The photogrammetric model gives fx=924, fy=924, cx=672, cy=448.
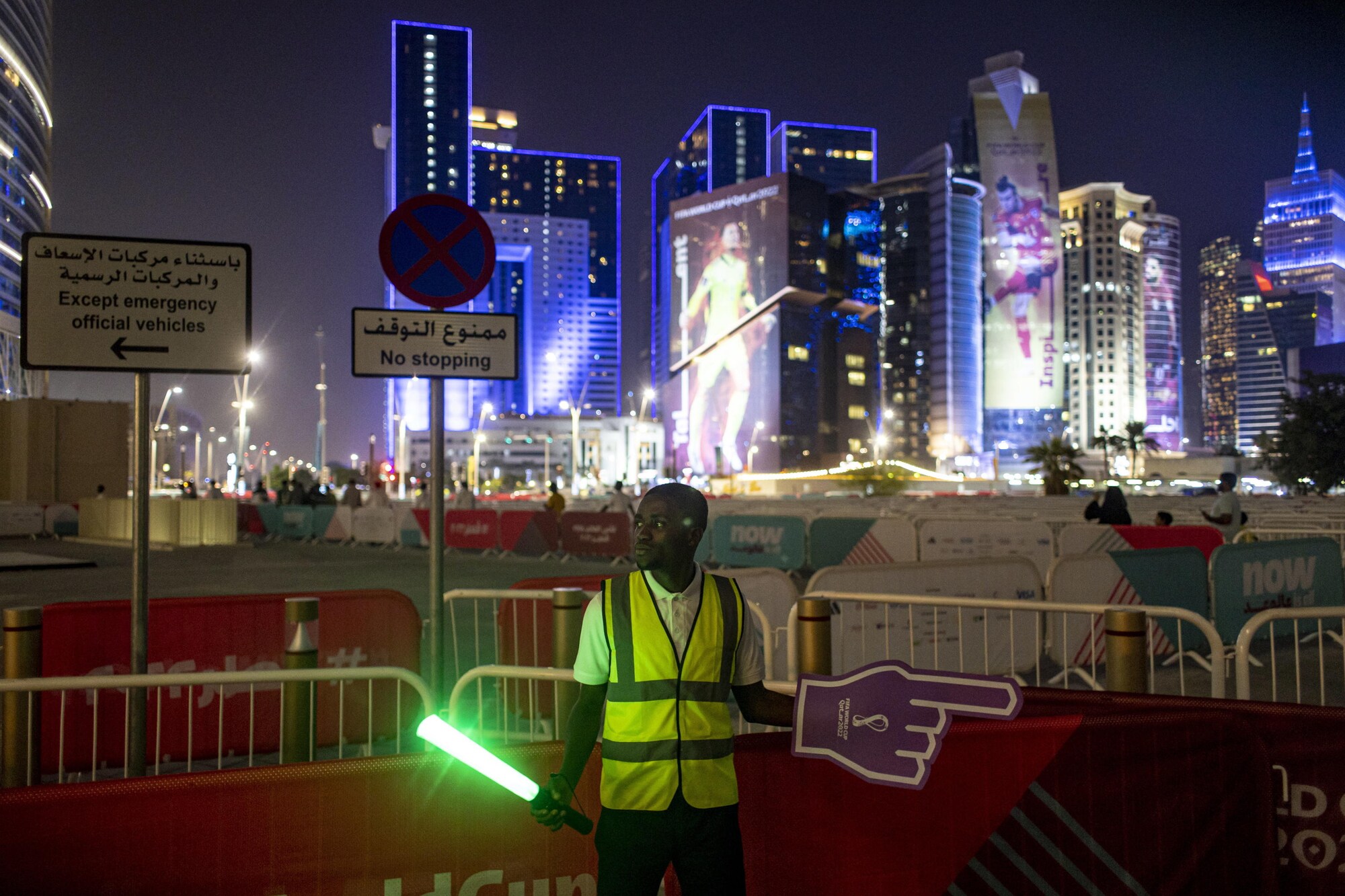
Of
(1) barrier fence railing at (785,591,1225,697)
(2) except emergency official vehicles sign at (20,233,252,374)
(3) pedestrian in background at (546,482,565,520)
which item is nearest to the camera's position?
(2) except emergency official vehicles sign at (20,233,252,374)

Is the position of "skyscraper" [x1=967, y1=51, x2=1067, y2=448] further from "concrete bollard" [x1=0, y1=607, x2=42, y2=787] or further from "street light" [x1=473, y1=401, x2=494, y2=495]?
"concrete bollard" [x1=0, y1=607, x2=42, y2=787]

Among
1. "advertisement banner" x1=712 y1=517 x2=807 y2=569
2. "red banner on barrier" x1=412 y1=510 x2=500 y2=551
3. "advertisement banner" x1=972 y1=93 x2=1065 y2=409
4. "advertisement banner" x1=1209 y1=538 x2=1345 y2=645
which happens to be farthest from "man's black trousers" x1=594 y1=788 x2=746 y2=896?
"advertisement banner" x1=972 y1=93 x2=1065 y2=409

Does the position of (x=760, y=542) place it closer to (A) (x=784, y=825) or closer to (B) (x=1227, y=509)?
(B) (x=1227, y=509)

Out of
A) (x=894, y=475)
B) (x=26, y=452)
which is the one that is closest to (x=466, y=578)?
(x=26, y=452)

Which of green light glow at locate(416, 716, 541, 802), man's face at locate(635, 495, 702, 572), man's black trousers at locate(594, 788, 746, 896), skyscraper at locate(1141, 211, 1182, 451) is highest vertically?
skyscraper at locate(1141, 211, 1182, 451)

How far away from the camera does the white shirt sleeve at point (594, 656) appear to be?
2566 millimetres

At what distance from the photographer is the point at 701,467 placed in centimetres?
14162

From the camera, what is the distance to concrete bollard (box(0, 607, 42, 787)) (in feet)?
13.5

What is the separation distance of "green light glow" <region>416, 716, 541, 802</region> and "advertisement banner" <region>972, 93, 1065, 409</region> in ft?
545

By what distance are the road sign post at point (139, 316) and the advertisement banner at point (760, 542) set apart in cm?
1269

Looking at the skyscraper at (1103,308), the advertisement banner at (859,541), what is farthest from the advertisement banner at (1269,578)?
the skyscraper at (1103,308)

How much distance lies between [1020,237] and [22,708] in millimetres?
170222

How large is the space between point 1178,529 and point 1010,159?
162 m

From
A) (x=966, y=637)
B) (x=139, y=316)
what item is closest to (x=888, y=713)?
(x=139, y=316)
